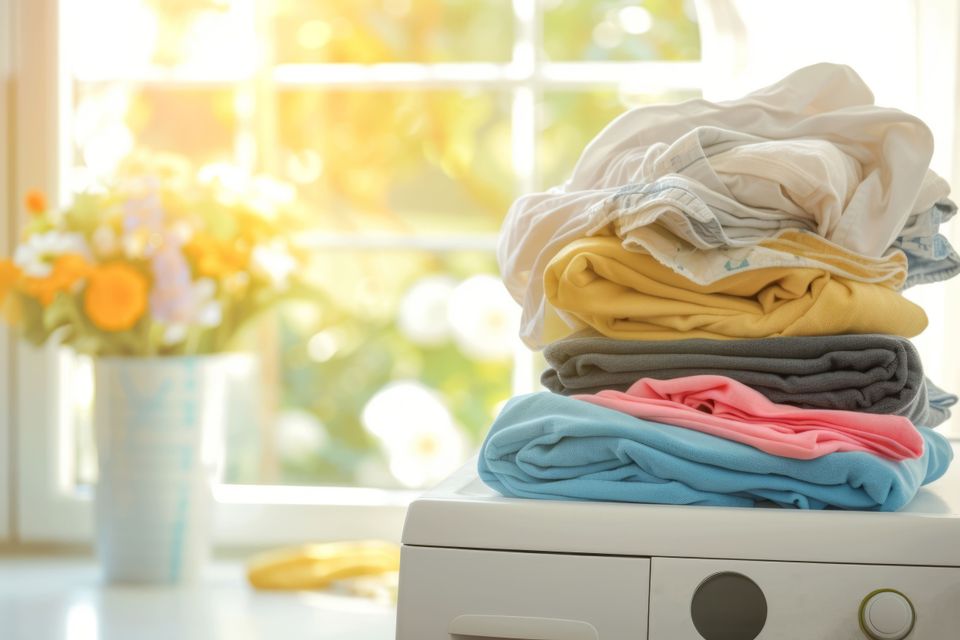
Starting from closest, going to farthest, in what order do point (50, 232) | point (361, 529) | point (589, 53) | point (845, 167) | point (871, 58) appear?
point (845, 167) → point (871, 58) → point (50, 232) → point (361, 529) → point (589, 53)

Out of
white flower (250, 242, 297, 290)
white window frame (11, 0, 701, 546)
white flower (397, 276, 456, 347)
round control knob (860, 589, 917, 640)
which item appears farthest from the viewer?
white flower (397, 276, 456, 347)

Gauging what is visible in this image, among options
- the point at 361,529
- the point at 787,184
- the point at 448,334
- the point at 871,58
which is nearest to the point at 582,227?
the point at 787,184

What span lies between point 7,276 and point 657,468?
1163 millimetres

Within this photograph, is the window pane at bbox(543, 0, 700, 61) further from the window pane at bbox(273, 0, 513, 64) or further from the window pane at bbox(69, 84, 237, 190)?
the window pane at bbox(69, 84, 237, 190)

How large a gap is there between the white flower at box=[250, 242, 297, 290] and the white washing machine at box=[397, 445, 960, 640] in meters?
0.95

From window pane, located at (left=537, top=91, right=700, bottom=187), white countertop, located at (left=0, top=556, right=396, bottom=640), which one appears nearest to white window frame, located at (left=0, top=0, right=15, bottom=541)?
white countertop, located at (left=0, top=556, right=396, bottom=640)

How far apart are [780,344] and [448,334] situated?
4.20ft

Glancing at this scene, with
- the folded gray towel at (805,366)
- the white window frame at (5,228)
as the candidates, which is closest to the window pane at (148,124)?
the white window frame at (5,228)

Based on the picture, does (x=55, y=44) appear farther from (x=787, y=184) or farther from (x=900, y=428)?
(x=900, y=428)

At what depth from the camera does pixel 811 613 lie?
0.65 m

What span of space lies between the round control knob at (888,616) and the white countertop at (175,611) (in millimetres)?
801

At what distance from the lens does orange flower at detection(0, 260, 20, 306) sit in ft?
4.99

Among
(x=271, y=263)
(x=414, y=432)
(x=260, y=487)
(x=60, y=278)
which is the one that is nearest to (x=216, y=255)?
(x=271, y=263)

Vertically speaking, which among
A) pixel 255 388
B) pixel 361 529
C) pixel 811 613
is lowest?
pixel 361 529
